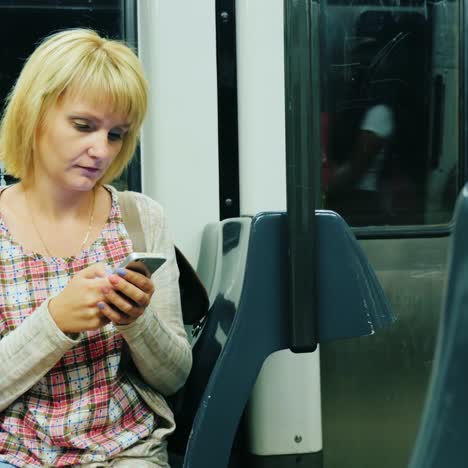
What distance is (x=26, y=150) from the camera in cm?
187

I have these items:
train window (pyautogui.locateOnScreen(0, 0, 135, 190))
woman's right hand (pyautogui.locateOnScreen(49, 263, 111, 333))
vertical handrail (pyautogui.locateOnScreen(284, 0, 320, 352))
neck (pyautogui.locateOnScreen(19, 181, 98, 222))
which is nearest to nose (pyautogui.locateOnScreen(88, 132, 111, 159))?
neck (pyautogui.locateOnScreen(19, 181, 98, 222))

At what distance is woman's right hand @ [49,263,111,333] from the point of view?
1669 millimetres

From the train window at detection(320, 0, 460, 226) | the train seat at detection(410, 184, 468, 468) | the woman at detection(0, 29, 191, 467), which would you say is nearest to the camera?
the train seat at detection(410, 184, 468, 468)

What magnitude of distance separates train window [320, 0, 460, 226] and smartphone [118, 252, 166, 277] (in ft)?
2.82

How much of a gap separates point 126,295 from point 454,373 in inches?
43.7

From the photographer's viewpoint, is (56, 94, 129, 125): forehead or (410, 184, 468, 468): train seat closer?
(410, 184, 468, 468): train seat

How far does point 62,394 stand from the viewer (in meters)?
1.82

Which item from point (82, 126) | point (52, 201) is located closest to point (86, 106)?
point (82, 126)

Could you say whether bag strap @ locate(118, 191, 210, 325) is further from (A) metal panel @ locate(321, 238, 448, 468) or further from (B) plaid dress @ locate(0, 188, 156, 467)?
(A) metal panel @ locate(321, 238, 448, 468)

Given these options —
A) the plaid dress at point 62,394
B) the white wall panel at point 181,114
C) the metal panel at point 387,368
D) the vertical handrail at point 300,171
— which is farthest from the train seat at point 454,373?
the metal panel at point 387,368

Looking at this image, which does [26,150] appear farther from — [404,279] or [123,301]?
[404,279]

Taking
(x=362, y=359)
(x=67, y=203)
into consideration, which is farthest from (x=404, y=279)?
(x=67, y=203)

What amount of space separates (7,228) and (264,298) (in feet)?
1.78

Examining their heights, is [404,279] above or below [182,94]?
below
